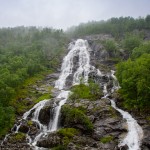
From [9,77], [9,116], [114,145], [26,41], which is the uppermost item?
[26,41]

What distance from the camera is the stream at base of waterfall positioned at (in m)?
58.2

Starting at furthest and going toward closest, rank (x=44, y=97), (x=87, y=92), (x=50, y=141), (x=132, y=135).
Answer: (x=44, y=97) → (x=87, y=92) → (x=132, y=135) → (x=50, y=141)

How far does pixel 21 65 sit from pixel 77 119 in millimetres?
50321

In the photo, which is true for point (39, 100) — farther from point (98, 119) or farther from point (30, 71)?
point (30, 71)

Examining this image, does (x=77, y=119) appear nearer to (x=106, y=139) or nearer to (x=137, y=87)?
(x=106, y=139)

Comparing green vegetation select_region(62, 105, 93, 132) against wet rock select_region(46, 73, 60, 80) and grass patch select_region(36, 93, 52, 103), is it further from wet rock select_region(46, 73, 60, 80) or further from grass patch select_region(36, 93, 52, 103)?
wet rock select_region(46, 73, 60, 80)

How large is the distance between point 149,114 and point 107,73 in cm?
4494

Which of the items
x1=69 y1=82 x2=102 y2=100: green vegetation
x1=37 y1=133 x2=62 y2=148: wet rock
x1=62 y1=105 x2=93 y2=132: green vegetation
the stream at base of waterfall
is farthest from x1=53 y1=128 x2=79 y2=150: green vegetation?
x1=69 y1=82 x2=102 y2=100: green vegetation

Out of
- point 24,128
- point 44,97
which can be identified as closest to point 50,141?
point 24,128

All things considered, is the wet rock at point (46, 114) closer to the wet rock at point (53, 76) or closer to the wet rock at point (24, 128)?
the wet rock at point (24, 128)

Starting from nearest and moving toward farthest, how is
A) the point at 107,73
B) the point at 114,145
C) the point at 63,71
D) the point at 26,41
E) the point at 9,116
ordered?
the point at 114,145 < the point at 9,116 < the point at 107,73 < the point at 63,71 < the point at 26,41

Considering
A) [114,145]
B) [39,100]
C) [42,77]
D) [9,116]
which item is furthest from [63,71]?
[114,145]

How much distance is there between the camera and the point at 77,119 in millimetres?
62531

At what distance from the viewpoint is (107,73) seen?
359 feet
